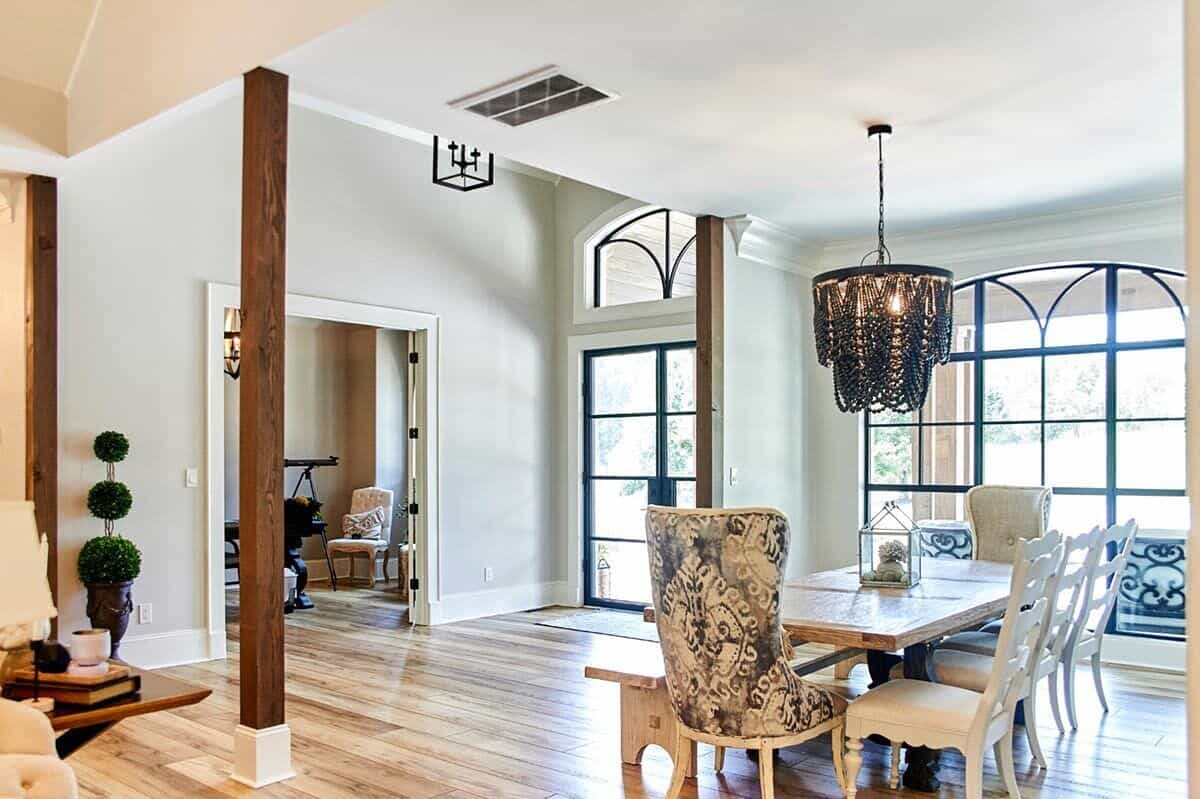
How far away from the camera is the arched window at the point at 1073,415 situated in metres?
5.85

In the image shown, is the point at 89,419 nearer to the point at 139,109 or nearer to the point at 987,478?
the point at 139,109

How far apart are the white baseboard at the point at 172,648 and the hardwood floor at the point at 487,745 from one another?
0.12m

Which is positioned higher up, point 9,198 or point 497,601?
point 9,198

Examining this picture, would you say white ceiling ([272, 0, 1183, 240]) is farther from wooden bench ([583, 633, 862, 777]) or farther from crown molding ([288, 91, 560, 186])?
wooden bench ([583, 633, 862, 777])

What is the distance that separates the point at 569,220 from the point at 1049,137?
436cm

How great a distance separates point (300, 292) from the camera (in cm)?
659

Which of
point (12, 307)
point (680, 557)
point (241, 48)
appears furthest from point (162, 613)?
point (680, 557)

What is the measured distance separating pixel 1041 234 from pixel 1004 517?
1.91 m

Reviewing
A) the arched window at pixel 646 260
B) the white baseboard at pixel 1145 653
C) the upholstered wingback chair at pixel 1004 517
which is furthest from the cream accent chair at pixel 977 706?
the arched window at pixel 646 260

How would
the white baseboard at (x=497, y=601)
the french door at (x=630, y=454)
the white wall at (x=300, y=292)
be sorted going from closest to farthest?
the white wall at (x=300, y=292) → the white baseboard at (x=497, y=601) → the french door at (x=630, y=454)

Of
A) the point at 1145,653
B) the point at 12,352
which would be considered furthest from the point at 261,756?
the point at 1145,653

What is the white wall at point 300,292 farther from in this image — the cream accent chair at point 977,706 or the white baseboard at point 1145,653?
the white baseboard at point 1145,653

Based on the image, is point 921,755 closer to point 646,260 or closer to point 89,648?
point 89,648

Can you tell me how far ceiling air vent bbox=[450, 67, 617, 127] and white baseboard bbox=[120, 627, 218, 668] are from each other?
359cm
